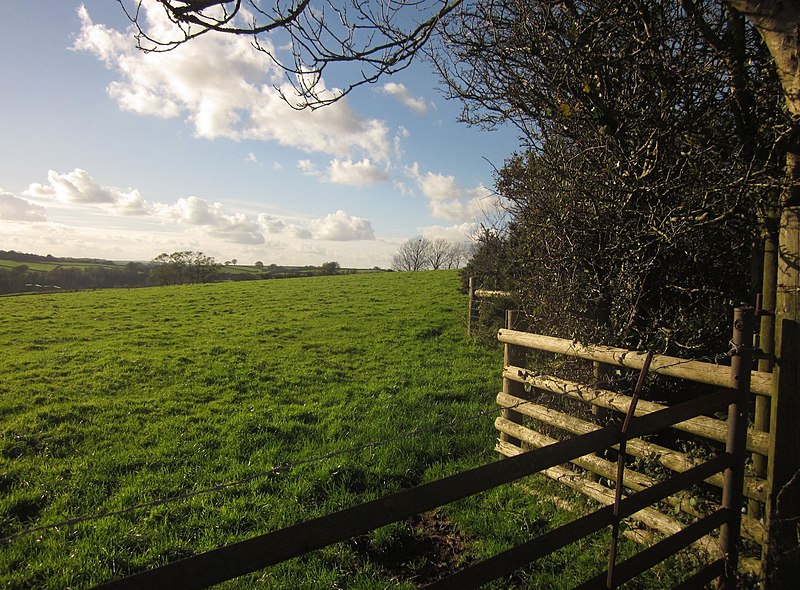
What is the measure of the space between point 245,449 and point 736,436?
19.2 feet

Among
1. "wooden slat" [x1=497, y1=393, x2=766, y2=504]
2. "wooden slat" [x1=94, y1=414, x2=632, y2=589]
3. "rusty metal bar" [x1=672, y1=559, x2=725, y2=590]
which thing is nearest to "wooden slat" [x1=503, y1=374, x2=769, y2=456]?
"wooden slat" [x1=497, y1=393, x2=766, y2=504]

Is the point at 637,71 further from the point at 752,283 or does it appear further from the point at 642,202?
the point at 752,283

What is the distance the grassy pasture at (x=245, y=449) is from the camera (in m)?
4.25

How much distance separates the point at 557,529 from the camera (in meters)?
2.54

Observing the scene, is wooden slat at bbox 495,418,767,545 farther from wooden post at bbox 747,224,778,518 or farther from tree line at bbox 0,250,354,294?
tree line at bbox 0,250,354,294

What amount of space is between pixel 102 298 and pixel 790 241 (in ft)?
102

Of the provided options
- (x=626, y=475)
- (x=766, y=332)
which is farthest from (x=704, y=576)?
(x=766, y=332)

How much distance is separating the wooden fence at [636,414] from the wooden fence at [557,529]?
52 mm

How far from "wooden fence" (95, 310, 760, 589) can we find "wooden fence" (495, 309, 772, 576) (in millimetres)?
52

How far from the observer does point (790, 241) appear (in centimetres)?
307

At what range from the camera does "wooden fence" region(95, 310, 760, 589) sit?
59.9 inches

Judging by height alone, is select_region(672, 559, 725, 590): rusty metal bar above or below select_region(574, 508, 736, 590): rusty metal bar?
below

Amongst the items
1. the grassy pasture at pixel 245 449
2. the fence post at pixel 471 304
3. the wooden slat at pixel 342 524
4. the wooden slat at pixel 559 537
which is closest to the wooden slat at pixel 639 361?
the wooden slat at pixel 559 537

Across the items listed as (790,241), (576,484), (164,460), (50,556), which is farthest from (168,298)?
(790,241)
